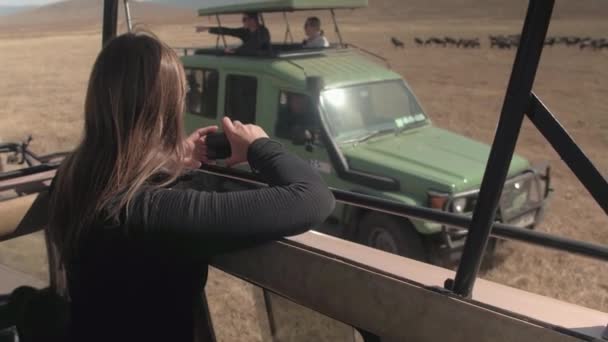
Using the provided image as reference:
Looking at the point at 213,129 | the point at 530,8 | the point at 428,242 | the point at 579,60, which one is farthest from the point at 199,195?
the point at 579,60

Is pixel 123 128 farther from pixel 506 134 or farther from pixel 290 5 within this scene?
pixel 290 5

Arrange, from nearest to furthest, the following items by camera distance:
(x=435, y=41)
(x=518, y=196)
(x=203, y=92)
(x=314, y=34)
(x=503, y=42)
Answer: (x=518, y=196)
(x=203, y=92)
(x=314, y=34)
(x=503, y=42)
(x=435, y=41)

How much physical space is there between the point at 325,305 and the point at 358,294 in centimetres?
10

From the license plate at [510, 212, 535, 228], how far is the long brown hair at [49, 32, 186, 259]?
3596 mm

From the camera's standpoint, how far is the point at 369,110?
4930 mm

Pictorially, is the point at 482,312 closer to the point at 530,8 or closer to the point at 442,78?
the point at 530,8

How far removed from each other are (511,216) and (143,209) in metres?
3.64

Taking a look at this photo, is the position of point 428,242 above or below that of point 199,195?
below

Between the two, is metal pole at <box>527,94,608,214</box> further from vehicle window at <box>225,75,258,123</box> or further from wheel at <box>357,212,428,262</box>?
vehicle window at <box>225,75,258,123</box>

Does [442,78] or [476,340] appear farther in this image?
[442,78]

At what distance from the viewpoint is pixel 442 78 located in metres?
18.7

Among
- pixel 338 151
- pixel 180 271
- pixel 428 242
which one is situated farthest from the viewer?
pixel 338 151

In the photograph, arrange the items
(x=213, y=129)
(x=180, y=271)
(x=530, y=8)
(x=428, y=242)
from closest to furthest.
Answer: (x=530, y=8)
(x=180, y=271)
(x=213, y=129)
(x=428, y=242)

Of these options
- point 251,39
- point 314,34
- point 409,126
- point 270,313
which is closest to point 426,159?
point 409,126
